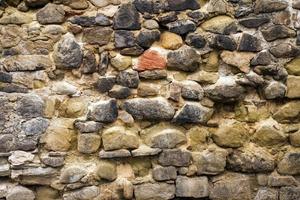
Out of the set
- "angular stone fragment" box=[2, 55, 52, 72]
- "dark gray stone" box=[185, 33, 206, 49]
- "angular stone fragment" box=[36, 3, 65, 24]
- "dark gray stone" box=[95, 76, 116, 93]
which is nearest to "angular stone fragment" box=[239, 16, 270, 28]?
"dark gray stone" box=[185, 33, 206, 49]

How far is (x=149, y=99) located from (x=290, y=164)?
1.00 meters

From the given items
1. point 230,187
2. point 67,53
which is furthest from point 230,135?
point 67,53

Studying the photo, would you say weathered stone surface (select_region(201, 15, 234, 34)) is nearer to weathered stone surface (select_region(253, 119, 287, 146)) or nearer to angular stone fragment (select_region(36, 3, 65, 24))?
weathered stone surface (select_region(253, 119, 287, 146))

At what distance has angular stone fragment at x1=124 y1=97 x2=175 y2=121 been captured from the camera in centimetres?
284

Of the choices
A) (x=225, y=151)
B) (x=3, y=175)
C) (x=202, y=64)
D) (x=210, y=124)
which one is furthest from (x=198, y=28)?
(x=3, y=175)

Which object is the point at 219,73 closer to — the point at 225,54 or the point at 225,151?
the point at 225,54

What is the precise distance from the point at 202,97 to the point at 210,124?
0.60ft

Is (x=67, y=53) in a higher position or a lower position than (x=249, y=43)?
lower

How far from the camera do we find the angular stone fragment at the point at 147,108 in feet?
9.32

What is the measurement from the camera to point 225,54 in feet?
9.51

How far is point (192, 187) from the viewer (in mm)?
2873

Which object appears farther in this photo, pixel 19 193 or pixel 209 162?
pixel 209 162

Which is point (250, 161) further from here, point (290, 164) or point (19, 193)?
point (19, 193)

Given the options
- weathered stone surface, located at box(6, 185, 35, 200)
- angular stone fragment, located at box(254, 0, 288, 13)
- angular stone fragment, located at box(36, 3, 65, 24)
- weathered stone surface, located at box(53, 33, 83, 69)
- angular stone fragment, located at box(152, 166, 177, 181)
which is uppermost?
angular stone fragment, located at box(254, 0, 288, 13)
